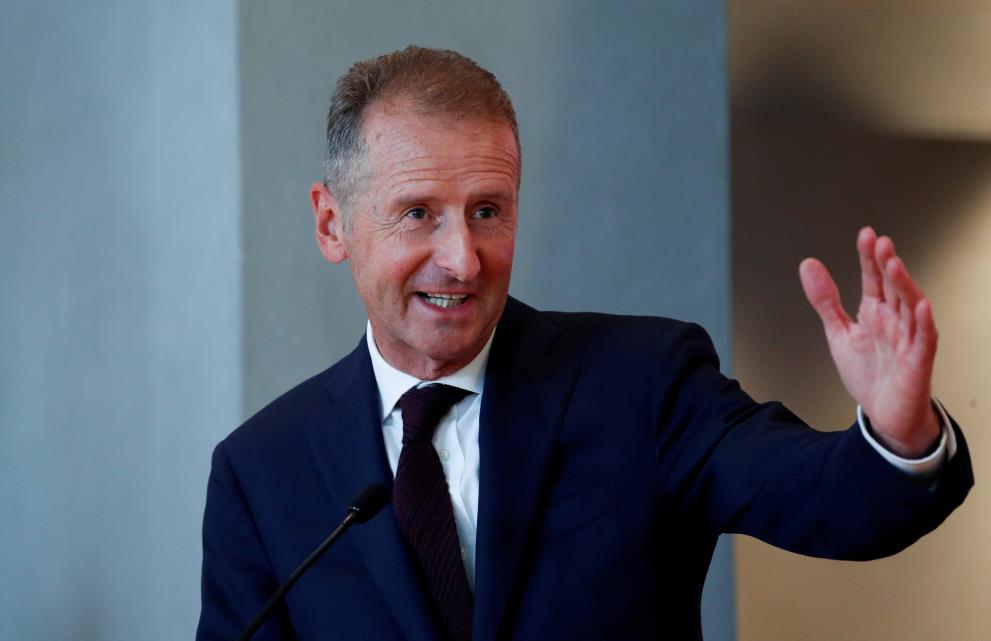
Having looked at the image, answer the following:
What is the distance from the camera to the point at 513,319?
188cm

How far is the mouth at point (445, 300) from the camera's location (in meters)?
1.68

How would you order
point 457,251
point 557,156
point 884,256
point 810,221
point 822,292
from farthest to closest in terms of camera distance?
1. point 810,221
2. point 557,156
3. point 457,251
4. point 822,292
5. point 884,256

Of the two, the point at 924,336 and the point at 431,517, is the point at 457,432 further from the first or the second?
the point at 924,336

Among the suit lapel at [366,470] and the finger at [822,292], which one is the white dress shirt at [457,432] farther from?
the finger at [822,292]

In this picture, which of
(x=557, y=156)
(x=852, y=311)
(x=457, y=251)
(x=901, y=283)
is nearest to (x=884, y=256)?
(x=901, y=283)

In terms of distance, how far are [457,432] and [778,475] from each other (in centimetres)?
49

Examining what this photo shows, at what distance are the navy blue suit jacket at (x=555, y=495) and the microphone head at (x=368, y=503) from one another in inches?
5.0

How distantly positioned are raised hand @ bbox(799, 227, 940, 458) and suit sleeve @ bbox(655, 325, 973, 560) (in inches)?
2.0

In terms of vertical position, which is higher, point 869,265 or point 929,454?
point 869,265

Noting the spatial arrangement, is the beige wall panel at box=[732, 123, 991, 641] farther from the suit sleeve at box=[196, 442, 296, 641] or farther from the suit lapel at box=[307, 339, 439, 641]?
the suit sleeve at box=[196, 442, 296, 641]

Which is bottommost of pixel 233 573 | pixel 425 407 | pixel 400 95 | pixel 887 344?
pixel 233 573

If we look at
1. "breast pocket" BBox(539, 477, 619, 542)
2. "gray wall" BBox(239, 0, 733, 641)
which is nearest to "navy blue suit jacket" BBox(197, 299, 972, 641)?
"breast pocket" BBox(539, 477, 619, 542)

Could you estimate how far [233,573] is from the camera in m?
1.75

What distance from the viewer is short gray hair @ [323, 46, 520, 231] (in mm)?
1676
